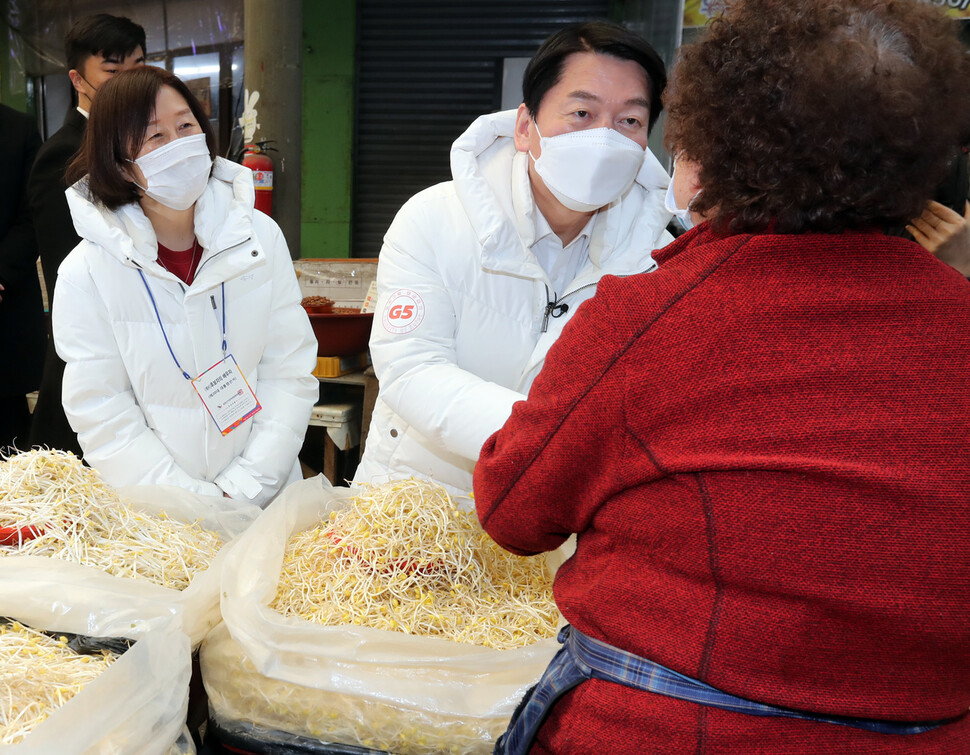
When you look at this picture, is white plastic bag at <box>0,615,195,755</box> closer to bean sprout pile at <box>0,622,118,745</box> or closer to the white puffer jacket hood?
bean sprout pile at <box>0,622,118,745</box>

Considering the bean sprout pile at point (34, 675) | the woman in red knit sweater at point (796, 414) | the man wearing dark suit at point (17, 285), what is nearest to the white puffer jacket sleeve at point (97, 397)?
the bean sprout pile at point (34, 675)

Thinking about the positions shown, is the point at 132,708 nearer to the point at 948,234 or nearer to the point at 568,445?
the point at 568,445

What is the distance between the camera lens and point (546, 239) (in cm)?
180

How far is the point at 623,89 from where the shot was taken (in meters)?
1.59

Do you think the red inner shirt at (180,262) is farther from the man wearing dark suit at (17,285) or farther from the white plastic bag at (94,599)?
the man wearing dark suit at (17,285)

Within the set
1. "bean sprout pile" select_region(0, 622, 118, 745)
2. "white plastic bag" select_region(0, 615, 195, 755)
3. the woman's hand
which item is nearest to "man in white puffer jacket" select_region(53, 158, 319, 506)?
"bean sprout pile" select_region(0, 622, 118, 745)

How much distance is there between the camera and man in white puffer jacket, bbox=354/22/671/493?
1.59 meters

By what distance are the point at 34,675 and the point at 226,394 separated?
0.91 m

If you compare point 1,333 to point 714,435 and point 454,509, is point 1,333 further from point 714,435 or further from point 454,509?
point 714,435

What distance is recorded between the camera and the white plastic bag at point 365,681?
1103 millimetres

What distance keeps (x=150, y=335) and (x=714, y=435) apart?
1.54m

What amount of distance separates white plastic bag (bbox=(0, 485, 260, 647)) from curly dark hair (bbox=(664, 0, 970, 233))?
1.01 m

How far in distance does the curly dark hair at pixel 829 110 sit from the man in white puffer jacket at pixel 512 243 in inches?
29.7

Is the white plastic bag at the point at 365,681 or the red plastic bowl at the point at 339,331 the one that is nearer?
the white plastic bag at the point at 365,681
